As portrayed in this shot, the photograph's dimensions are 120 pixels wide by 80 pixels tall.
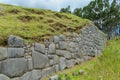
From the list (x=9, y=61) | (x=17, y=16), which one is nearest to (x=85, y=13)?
(x=17, y=16)

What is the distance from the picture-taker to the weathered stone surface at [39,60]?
757 centimetres

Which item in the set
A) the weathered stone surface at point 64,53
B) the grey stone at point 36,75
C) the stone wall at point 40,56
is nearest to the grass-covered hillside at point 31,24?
the stone wall at point 40,56

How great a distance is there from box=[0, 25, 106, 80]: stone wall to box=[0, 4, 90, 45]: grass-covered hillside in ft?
0.89

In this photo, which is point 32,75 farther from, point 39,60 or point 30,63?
point 39,60

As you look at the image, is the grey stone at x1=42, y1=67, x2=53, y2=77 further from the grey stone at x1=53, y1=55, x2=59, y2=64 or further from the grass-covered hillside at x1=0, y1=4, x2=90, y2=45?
the grass-covered hillside at x1=0, y1=4, x2=90, y2=45

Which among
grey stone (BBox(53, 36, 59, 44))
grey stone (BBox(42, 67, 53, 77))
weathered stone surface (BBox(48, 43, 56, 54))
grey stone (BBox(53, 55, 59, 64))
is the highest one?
grey stone (BBox(53, 36, 59, 44))

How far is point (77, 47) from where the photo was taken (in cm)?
1091

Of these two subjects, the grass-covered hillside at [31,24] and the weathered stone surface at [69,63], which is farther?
the weathered stone surface at [69,63]

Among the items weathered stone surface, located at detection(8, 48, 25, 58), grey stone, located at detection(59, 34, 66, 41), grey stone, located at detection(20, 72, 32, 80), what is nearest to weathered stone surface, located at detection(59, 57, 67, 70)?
grey stone, located at detection(59, 34, 66, 41)

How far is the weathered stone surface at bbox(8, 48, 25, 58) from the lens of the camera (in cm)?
662

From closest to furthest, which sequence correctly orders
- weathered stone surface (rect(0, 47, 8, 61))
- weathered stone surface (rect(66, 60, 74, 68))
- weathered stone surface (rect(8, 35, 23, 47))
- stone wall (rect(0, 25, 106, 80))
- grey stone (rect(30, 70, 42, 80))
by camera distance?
weathered stone surface (rect(0, 47, 8, 61)), stone wall (rect(0, 25, 106, 80)), weathered stone surface (rect(8, 35, 23, 47)), grey stone (rect(30, 70, 42, 80)), weathered stone surface (rect(66, 60, 74, 68))

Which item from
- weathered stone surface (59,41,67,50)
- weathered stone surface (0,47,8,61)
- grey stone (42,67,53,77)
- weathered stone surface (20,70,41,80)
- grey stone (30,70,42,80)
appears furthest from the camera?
weathered stone surface (59,41,67,50)

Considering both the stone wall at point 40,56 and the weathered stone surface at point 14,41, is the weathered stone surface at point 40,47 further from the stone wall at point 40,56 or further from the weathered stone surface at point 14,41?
the weathered stone surface at point 14,41

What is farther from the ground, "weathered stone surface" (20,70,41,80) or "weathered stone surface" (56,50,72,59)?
"weathered stone surface" (56,50,72,59)
